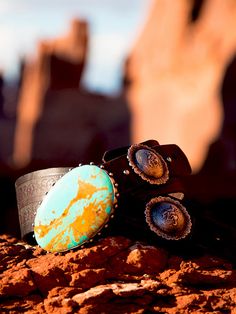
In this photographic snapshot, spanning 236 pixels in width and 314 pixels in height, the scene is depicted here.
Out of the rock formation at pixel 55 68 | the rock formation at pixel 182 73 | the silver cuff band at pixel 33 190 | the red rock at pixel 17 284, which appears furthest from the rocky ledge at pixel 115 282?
the rock formation at pixel 55 68

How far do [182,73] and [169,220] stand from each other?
58.0 ft

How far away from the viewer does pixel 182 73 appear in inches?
747

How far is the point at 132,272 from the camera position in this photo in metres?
1.79

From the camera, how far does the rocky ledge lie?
1.66 metres

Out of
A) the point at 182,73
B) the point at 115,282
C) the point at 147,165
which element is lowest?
the point at 115,282

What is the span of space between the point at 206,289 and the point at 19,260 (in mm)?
747

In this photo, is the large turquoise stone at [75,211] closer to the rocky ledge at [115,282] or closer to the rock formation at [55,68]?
the rocky ledge at [115,282]

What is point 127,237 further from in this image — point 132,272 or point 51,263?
point 51,263

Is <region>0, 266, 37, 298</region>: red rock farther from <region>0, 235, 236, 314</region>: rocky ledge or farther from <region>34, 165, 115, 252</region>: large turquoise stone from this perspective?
<region>34, 165, 115, 252</region>: large turquoise stone

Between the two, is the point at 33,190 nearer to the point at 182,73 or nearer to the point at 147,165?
the point at 147,165

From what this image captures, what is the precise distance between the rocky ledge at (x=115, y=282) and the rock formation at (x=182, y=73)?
13.4 metres

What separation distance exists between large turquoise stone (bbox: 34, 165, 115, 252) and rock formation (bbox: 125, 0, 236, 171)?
527 inches

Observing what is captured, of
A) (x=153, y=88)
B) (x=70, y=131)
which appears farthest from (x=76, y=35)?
(x=153, y=88)


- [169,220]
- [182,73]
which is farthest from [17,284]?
[182,73]
